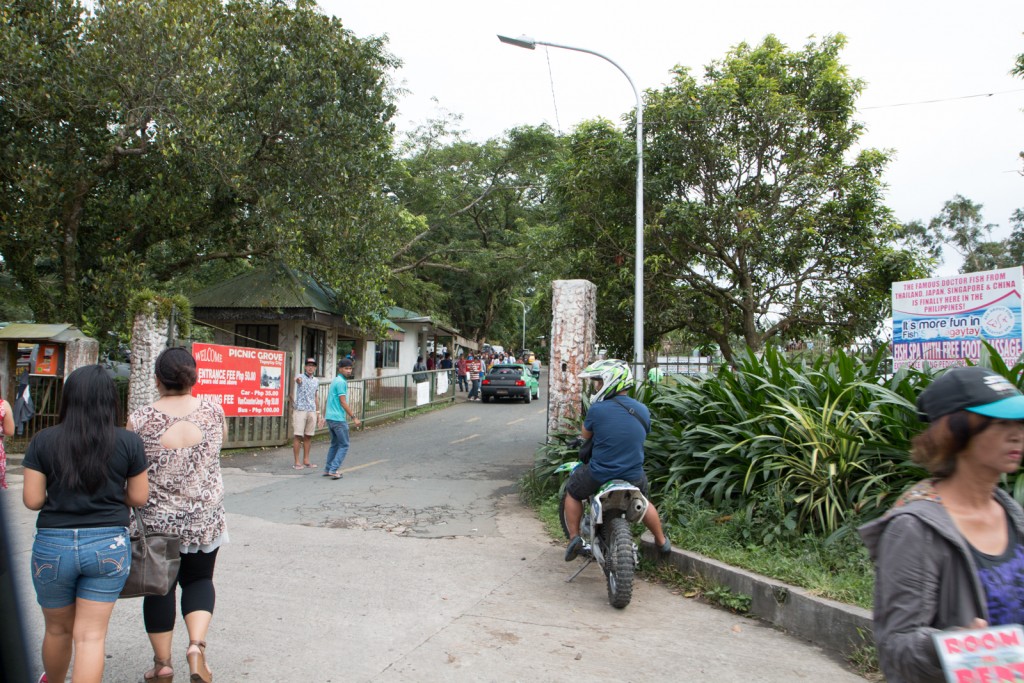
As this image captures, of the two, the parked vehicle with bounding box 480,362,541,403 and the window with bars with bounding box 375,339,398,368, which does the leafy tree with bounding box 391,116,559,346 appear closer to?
the window with bars with bounding box 375,339,398,368

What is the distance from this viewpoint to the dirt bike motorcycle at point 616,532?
5336 millimetres

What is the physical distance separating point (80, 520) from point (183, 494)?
556 millimetres

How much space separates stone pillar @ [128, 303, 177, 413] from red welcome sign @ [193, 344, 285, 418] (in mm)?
661

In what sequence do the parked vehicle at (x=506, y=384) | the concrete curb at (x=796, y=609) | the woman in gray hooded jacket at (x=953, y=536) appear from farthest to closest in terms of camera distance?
the parked vehicle at (x=506, y=384)
the concrete curb at (x=796, y=609)
the woman in gray hooded jacket at (x=953, y=536)

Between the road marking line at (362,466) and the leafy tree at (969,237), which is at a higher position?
the leafy tree at (969,237)

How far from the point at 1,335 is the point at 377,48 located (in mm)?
10493

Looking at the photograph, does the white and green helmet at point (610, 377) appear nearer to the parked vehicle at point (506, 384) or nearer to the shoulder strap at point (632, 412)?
the shoulder strap at point (632, 412)

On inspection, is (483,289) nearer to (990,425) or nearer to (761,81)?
(761,81)

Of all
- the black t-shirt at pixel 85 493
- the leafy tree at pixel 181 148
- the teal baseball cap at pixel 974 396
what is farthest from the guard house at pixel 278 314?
the teal baseball cap at pixel 974 396

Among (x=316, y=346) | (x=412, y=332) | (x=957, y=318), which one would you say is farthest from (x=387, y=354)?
(x=957, y=318)

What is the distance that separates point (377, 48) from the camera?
60.0 ft

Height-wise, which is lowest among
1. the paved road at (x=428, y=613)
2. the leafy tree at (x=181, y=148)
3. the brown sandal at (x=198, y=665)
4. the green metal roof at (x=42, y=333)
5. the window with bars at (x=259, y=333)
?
the paved road at (x=428, y=613)

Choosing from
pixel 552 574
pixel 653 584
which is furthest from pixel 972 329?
pixel 552 574

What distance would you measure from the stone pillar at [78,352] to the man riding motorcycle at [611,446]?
31.8 feet
